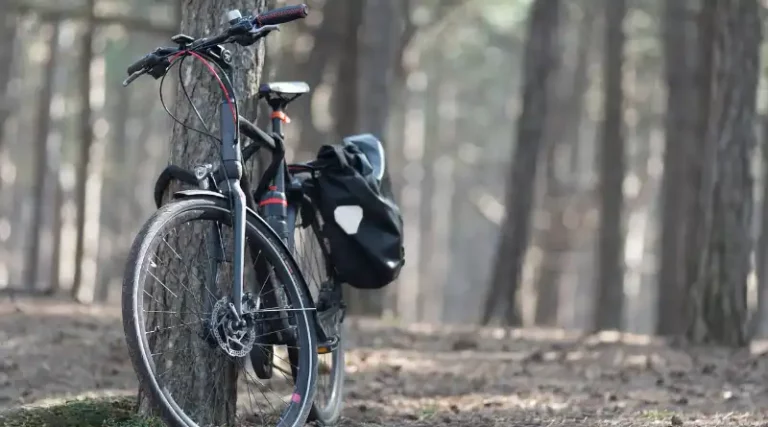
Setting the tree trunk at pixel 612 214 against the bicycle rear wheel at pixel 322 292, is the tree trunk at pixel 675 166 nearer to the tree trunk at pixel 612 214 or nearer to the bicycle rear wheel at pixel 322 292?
the tree trunk at pixel 612 214

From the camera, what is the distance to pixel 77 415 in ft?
14.3

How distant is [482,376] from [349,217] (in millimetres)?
2924

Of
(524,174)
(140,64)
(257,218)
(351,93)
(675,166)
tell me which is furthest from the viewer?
(675,166)

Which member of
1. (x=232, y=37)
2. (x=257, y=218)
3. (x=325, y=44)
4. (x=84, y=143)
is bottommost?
(x=257, y=218)

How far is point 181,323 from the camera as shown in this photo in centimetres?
408

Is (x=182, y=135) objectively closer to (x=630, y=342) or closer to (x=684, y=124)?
(x=630, y=342)

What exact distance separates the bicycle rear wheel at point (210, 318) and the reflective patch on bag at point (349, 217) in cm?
55

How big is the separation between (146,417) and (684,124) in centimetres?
1145

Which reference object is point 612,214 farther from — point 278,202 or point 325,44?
point 278,202

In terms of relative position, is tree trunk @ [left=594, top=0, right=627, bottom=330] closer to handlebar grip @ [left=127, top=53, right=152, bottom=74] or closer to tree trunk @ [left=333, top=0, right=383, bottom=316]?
tree trunk @ [left=333, top=0, right=383, bottom=316]

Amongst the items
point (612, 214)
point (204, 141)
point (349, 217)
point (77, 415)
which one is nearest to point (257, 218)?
point (204, 141)

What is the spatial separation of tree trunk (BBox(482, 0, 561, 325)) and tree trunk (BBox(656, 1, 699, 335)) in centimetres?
227

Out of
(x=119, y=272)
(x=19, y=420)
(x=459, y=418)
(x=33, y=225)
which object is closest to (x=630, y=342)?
(x=459, y=418)

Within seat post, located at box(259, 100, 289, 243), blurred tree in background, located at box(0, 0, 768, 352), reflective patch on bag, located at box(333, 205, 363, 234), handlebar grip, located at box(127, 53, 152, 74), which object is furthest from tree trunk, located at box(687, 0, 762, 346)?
handlebar grip, located at box(127, 53, 152, 74)
